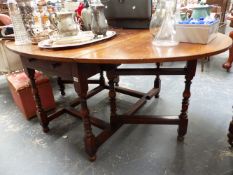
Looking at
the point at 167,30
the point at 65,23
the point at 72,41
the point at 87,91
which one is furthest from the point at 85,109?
the point at 167,30

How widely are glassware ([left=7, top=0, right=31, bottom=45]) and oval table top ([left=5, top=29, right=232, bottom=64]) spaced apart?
0.66ft

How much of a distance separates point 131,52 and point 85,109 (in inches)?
17.6

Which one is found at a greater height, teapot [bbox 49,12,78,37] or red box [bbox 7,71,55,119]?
teapot [bbox 49,12,78,37]

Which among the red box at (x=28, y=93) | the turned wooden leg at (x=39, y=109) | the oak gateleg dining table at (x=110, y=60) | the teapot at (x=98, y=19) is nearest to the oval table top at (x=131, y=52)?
the oak gateleg dining table at (x=110, y=60)

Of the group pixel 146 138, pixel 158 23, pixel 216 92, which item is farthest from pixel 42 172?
pixel 216 92

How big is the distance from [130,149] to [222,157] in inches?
23.2

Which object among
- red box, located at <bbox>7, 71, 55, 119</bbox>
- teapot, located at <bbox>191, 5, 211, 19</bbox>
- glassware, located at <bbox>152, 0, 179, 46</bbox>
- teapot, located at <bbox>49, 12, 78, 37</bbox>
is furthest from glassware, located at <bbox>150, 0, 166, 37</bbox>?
red box, located at <bbox>7, 71, 55, 119</bbox>

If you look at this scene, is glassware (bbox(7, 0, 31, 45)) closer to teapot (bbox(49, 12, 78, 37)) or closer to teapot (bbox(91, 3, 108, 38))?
teapot (bbox(49, 12, 78, 37))

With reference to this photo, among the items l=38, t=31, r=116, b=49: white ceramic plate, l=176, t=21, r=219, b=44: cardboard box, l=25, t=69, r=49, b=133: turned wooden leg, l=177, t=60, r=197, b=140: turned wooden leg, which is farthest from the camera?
l=25, t=69, r=49, b=133: turned wooden leg

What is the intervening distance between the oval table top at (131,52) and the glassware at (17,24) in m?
→ 0.20

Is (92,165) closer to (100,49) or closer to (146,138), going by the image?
(146,138)

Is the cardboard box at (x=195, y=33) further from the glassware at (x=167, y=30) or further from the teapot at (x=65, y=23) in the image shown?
the teapot at (x=65, y=23)

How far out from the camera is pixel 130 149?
1.35 meters

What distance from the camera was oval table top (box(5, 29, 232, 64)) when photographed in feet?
2.44
